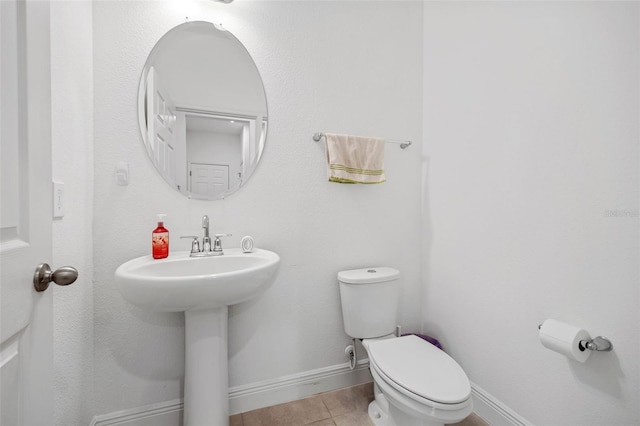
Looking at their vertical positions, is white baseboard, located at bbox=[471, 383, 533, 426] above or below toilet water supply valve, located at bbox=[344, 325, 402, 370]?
below

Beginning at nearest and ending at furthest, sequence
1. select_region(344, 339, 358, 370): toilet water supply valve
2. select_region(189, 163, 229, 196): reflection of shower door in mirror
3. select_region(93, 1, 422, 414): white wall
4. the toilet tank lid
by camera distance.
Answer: select_region(93, 1, 422, 414): white wall → select_region(189, 163, 229, 196): reflection of shower door in mirror → the toilet tank lid → select_region(344, 339, 358, 370): toilet water supply valve

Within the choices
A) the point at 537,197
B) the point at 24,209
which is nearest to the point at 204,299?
the point at 24,209

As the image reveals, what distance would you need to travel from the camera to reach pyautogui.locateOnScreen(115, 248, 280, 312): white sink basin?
813 mm

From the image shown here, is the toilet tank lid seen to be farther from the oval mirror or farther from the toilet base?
the oval mirror

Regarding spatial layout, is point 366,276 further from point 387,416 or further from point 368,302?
point 387,416

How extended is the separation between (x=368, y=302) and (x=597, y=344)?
0.82m

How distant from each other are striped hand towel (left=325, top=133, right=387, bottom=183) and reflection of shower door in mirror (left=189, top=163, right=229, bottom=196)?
0.52m

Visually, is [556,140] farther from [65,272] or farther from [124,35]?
[124,35]

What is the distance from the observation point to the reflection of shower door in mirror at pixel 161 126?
46.3 inches

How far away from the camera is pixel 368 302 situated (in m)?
1.36

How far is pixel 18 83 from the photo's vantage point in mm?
505

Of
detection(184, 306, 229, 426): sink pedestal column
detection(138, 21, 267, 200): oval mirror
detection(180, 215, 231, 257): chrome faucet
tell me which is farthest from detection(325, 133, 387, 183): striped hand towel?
detection(184, 306, 229, 426): sink pedestal column

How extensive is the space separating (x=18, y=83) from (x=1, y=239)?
0.96 feet

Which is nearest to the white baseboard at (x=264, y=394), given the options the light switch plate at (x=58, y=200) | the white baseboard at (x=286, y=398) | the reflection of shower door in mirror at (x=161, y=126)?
the white baseboard at (x=286, y=398)
